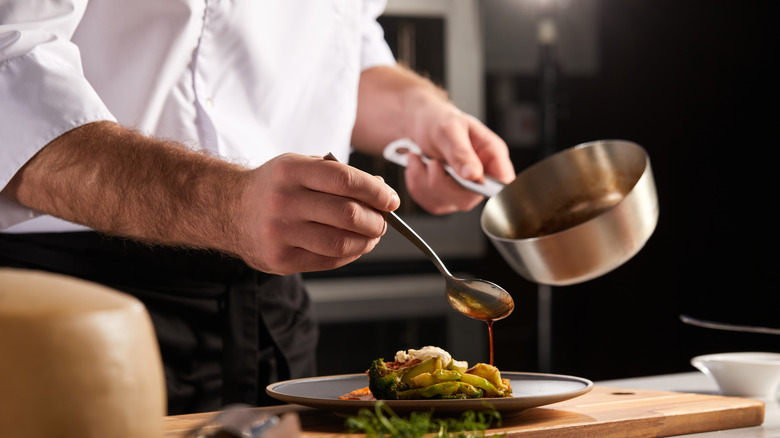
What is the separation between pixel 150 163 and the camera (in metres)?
0.81

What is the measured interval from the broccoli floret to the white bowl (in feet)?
1.60

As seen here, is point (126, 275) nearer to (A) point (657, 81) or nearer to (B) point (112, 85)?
(B) point (112, 85)

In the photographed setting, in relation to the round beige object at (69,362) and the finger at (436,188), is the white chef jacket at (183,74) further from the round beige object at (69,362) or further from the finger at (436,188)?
the round beige object at (69,362)

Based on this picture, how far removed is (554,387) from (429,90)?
0.65 m

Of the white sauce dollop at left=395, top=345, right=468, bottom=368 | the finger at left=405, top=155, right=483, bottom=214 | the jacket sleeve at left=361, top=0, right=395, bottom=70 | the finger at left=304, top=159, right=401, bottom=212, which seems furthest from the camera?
the jacket sleeve at left=361, top=0, right=395, bottom=70

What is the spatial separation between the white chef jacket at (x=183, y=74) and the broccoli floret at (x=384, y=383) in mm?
Result: 336

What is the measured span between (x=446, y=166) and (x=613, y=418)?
56 cm

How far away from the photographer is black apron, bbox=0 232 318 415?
1.02 meters

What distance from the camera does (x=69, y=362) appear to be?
0.43m

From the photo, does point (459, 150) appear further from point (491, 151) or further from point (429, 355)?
point (429, 355)

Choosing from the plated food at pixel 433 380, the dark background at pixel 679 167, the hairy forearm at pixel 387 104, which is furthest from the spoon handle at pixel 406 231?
the dark background at pixel 679 167

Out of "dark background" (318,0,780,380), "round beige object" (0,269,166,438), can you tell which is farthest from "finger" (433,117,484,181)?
"dark background" (318,0,780,380)

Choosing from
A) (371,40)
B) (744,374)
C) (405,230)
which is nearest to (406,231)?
(405,230)

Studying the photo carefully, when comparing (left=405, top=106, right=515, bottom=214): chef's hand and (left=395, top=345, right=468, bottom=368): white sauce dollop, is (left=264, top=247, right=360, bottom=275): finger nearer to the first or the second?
(left=395, top=345, right=468, bottom=368): white sauce dollop
